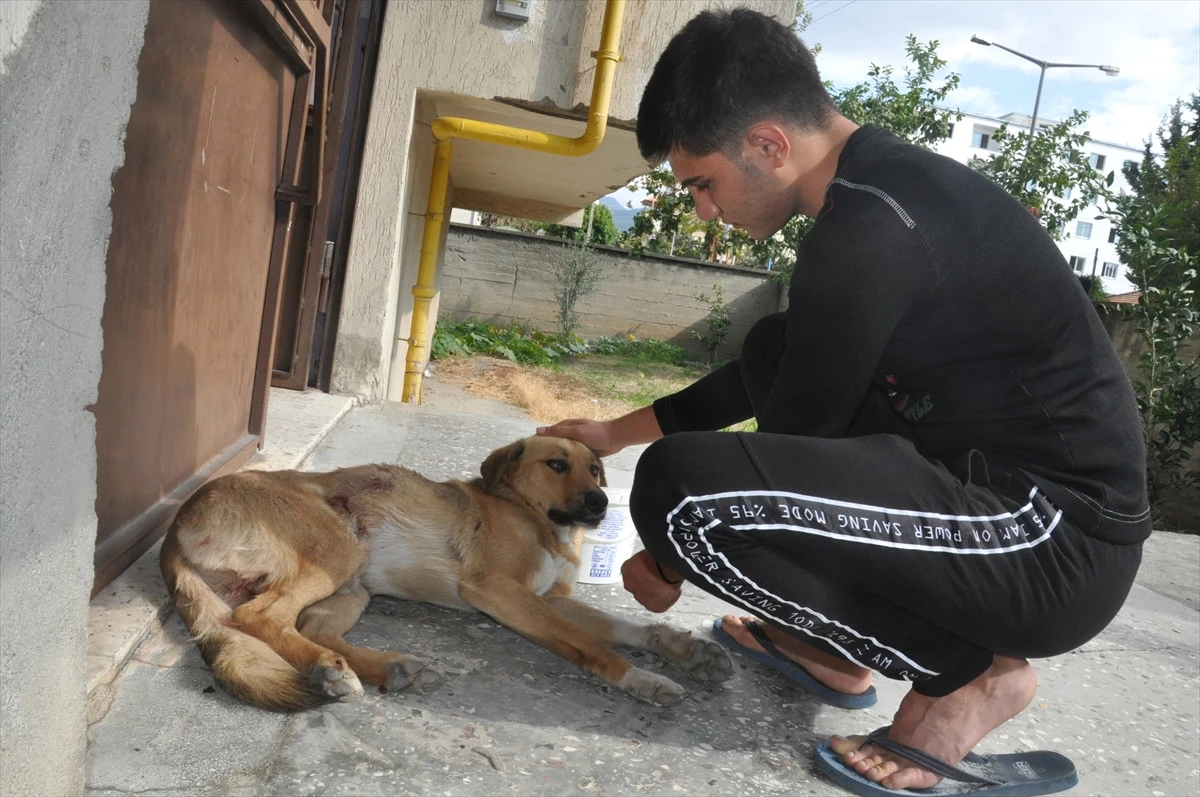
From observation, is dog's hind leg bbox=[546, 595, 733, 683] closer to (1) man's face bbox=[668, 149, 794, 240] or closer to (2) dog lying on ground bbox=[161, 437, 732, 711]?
(2) dog lying on ground bbox=[161, 437, 732, 711]

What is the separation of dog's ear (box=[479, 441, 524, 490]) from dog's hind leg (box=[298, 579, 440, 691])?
0.75 m

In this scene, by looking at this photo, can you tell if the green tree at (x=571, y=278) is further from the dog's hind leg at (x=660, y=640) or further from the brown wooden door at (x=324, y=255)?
the dog's hind leg at (x=660, y=640)

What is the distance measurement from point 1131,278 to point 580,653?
27.5 feet

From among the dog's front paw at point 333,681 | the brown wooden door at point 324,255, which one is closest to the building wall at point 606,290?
the brown wooden door at point 324,255

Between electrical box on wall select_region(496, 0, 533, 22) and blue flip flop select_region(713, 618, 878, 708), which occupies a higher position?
electrical box on wall select_region(496, 0, 533, 22)

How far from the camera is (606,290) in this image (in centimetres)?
1666

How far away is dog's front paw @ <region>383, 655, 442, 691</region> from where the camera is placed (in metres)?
2.19

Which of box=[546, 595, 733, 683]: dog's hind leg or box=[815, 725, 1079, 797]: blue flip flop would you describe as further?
box=[546, 595, 733, 683]: dog's hind leg

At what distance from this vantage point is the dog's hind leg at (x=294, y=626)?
2.10 m

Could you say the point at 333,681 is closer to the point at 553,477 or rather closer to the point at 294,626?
the point at 294,626

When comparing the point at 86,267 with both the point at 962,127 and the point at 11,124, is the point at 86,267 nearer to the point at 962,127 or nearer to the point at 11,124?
the point at 11,124

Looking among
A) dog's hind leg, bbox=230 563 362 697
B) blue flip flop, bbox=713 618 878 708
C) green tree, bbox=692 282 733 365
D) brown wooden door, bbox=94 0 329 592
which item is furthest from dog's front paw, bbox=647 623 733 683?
green tree, bbox=692 282 733 365

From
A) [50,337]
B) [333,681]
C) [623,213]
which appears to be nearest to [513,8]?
[333,681]

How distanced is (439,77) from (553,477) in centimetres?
296
